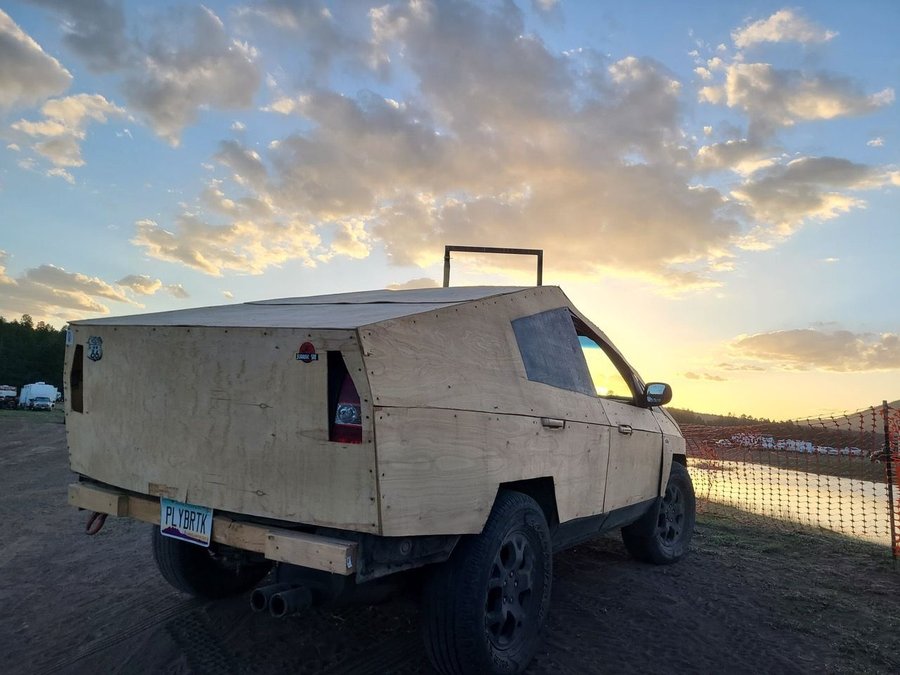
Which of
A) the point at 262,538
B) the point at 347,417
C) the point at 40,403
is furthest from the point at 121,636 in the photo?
the point at 40,403

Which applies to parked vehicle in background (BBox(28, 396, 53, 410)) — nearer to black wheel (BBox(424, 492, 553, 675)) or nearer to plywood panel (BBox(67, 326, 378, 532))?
plywood panel (BBox(67, 326, 378, 532))

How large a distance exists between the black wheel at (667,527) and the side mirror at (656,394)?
995mm

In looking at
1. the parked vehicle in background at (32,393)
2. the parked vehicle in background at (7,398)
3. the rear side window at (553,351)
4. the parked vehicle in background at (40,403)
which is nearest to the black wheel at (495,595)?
the rear side window at (553,351)

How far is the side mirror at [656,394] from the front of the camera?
4832 mm

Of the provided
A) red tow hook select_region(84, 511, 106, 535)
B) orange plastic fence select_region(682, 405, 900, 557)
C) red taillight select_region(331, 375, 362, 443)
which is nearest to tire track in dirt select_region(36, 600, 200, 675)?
red tow hook select_region(84, 511, 106, 535)

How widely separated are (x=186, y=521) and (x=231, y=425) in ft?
1.99

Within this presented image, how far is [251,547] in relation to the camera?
2.72 metres

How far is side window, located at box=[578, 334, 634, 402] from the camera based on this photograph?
4367 millimetres

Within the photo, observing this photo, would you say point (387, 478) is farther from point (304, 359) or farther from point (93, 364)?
point (93, 364)

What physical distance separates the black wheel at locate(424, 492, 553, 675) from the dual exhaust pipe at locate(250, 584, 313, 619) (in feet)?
1.88

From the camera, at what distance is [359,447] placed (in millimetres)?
2467

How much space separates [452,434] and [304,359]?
0.73 metres

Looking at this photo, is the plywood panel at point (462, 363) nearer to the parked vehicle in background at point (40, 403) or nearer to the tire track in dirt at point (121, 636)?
the tire track in dirt at point (121, 636)

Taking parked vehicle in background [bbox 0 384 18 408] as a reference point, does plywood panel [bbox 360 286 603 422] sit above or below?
above
